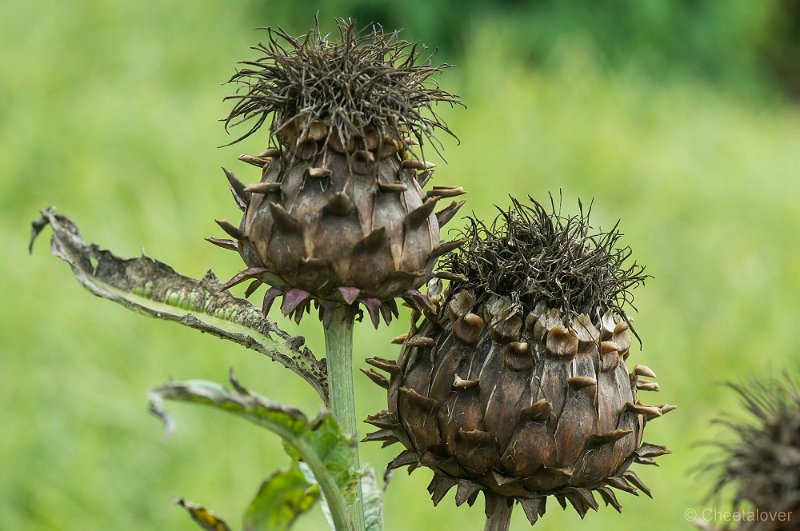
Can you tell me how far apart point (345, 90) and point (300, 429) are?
0.53 m

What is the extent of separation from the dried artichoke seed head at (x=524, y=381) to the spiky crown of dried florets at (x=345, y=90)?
Answer: 265 millimetres

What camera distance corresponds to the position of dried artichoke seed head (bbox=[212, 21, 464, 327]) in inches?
65.4

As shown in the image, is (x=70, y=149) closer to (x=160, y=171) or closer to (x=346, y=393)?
(x=160, y=171)

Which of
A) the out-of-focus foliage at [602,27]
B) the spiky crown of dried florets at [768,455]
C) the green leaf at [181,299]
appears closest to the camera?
the spiky crown of dried florets at [768,455]

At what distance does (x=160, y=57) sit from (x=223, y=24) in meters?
1.33

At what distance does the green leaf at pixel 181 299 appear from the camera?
6.16ft

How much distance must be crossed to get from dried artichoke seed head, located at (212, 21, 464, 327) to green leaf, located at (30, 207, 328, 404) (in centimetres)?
19

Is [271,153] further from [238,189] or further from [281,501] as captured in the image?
[281,501]

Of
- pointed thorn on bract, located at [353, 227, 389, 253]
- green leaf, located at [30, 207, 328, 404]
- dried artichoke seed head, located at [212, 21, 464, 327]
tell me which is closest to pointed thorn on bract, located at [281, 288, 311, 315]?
dried artichoke seed head, located at [212, 21, 464, 327]

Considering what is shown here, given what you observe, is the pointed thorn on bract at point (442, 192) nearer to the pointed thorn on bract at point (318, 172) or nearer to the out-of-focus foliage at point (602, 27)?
the pointed thorn on bract at point (318, 172)

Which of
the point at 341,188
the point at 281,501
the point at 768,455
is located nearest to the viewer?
the point at 768,455

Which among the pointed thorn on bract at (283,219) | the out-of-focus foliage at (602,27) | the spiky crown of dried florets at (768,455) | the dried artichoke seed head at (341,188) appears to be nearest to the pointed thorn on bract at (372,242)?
the dried artichoke seed head at (341,188)

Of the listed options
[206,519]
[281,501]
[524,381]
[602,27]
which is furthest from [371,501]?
[602,27]

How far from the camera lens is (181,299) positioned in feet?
6.36
